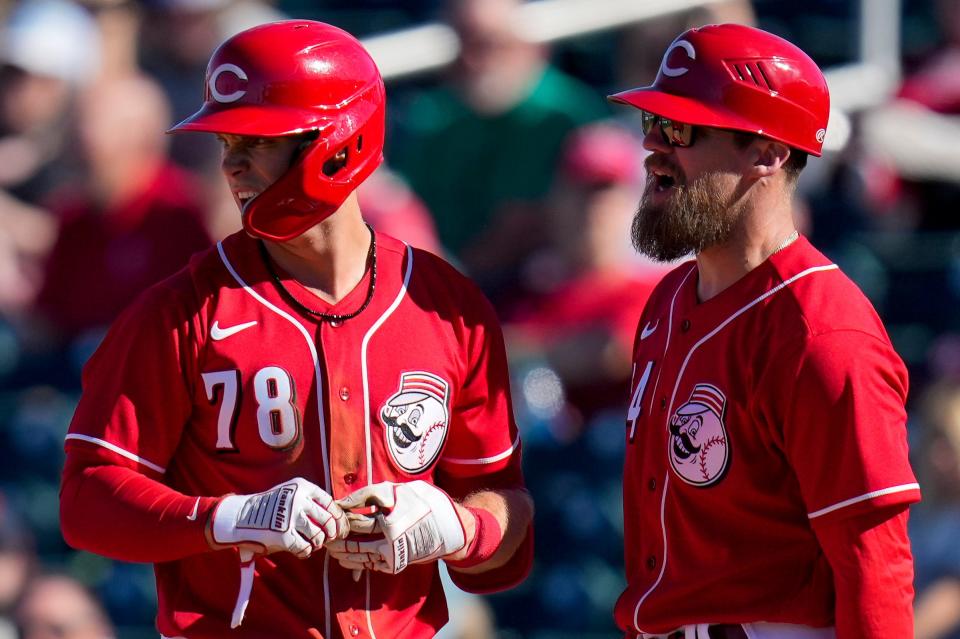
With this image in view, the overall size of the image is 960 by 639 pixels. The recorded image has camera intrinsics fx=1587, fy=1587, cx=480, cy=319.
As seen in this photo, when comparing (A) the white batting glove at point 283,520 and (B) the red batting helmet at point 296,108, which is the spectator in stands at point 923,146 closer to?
(B) the red batting helmet at point 296,108

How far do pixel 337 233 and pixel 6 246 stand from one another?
4.08 metres

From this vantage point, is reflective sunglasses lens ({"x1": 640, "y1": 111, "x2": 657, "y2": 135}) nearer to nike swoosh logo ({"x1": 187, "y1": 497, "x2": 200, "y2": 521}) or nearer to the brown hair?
the brown hair

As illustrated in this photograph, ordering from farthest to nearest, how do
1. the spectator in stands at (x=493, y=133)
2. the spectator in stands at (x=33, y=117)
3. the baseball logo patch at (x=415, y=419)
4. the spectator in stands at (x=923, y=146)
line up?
the spectator in stands at (x=33, y=117)
the spectator in stands at (x=493, y=133)
the spectator in stands at (x=923, y=146)
the baseball logo patch at (x=415, y=419)

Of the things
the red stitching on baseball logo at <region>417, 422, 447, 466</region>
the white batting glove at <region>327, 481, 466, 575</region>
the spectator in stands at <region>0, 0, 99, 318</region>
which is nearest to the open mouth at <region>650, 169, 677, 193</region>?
the red stitching on baseball logo at <region>417, 422, 447, 466</region>

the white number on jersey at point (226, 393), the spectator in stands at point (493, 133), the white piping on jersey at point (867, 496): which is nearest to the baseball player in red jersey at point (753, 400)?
the white piping on jersey at point (867, 496)

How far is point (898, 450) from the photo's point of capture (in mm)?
2760

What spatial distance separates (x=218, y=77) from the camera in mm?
3033

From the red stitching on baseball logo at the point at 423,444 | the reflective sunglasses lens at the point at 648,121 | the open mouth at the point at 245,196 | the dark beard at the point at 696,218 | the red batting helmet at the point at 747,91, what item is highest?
the red batting helmet at the point at 747,91

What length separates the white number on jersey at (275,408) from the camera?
3004mm

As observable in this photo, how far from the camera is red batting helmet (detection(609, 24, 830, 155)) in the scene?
9.76 feet

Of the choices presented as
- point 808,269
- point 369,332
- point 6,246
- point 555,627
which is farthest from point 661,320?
point 6,246

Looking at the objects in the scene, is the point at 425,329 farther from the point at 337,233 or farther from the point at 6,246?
the point at 6,246

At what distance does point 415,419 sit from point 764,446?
0.68 meters

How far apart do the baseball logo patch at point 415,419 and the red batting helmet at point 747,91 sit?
0.68 meters
